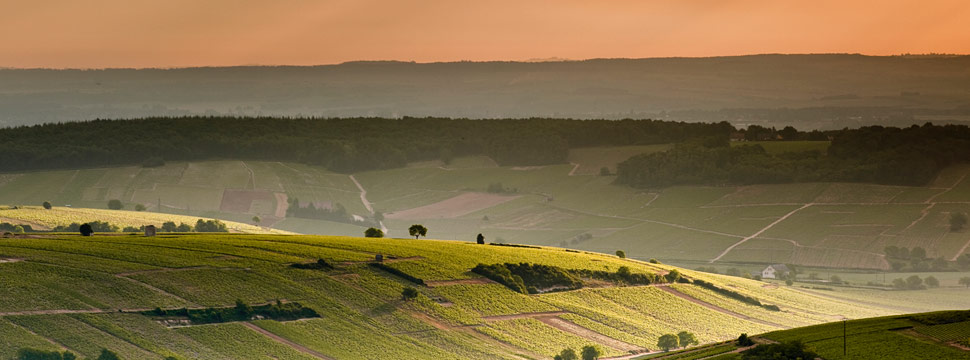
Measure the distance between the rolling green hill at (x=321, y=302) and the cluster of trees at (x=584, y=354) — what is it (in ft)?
13.3

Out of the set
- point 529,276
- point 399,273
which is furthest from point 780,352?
point 529,276

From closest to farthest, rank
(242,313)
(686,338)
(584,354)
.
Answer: (242,313) < (584,354) < (686,338)

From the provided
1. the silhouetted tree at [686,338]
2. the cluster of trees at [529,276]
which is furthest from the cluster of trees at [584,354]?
the cluster of trees at [529,276]

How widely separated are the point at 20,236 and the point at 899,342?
108378mm

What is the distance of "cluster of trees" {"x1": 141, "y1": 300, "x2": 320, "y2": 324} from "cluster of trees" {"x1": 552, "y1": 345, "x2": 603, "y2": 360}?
2862 cm

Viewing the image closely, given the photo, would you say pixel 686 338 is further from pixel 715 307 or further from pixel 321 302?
pixel 321 302

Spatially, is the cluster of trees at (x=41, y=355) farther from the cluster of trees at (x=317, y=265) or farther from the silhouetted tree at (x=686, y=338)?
the silhouetted tree at (x=686, y=338)

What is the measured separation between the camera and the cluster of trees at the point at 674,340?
152375mm

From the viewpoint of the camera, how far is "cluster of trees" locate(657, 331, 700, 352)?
152375mm

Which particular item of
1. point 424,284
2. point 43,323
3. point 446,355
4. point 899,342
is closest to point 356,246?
point 424,284

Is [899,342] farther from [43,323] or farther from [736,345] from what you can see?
[43,323]

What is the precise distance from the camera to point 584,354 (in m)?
139

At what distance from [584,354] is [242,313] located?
39622 millimetres

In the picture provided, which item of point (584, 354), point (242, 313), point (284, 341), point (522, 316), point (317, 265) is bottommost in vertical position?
point (284, 341)
